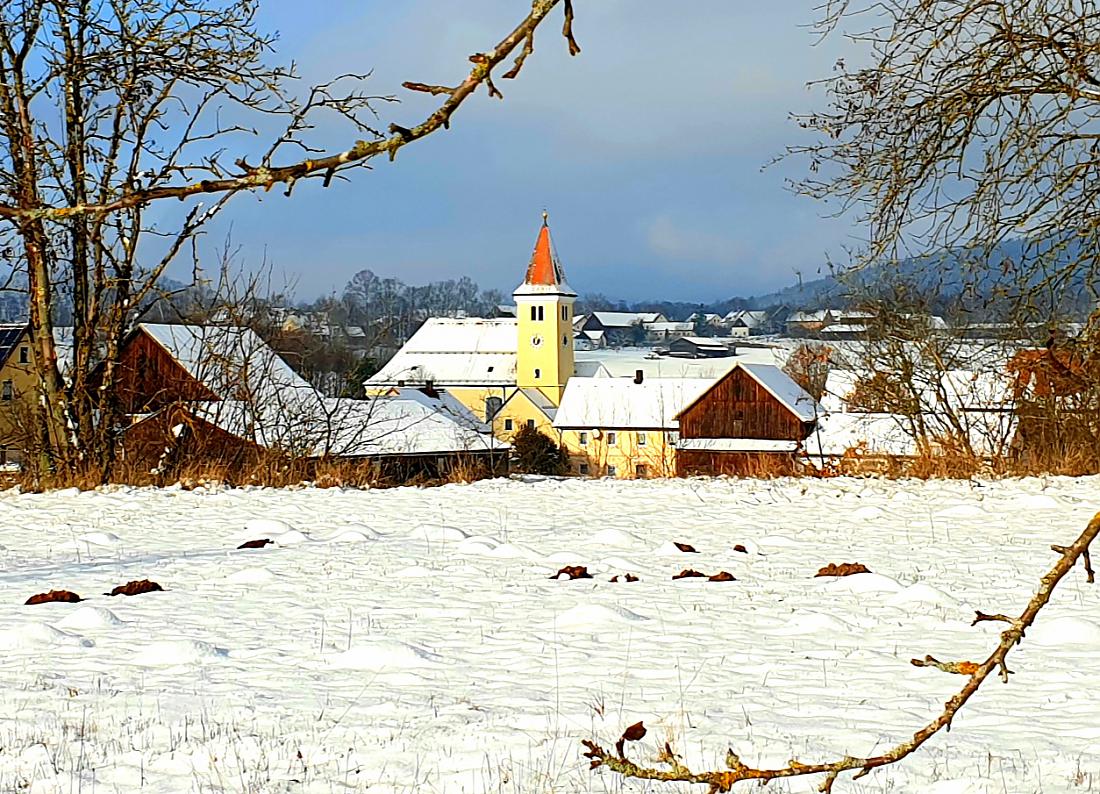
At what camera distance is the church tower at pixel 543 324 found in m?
80.8

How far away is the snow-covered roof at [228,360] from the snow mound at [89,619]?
10499 mm

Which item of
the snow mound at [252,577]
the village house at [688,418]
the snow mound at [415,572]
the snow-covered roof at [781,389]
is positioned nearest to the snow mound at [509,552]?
the snow mound at [415,572]

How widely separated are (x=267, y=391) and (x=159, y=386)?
1.62m

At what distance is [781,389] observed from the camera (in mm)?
42406

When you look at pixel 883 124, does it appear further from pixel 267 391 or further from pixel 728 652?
pixel 267 391

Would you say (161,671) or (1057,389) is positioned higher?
(1057,389)

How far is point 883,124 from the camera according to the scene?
10.6 meters

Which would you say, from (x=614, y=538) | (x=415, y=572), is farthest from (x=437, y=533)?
(x=415, y=572)

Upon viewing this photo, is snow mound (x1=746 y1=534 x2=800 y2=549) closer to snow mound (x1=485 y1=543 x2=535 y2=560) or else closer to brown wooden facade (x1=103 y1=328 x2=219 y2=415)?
snow mound (x1=485 y1=543 x2=535 y2=560)

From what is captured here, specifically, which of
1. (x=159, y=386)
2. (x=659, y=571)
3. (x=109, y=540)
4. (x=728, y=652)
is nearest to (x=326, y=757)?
(x=728, y=652)

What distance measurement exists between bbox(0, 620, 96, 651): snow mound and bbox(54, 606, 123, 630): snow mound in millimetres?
166

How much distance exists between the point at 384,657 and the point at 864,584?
132 inches

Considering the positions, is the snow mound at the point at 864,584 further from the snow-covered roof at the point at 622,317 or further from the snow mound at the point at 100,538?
the snow-covered roof at the point at 622,317

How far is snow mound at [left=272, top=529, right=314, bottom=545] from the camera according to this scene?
1012cm
